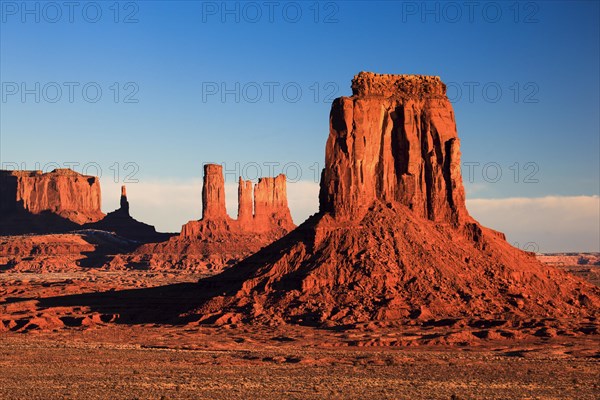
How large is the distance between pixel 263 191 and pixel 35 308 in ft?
379

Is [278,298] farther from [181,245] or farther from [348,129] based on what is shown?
[181,245]

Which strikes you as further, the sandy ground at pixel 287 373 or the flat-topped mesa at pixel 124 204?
the flat-topped mesa at pixel 124 204

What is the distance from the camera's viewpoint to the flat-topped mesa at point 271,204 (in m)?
182

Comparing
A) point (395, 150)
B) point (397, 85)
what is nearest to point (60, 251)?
point (395, 150)

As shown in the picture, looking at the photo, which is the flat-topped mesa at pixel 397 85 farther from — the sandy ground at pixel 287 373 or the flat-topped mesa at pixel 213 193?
the flat-topped mesa at pixel 213 193

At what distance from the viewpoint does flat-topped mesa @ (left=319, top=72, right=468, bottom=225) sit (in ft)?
204

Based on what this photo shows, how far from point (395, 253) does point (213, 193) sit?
362 feet

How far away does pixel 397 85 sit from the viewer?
213ft

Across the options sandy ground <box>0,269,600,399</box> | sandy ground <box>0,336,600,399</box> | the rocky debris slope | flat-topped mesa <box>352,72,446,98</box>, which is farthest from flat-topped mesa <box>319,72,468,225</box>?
the rocky debris slope

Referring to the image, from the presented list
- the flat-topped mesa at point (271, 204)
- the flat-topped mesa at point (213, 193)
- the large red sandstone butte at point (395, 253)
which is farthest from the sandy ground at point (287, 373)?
the flat-topped mesa at point (271, 204)

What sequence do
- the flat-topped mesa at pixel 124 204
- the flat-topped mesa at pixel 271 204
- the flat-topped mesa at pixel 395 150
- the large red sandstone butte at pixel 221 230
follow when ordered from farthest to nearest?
the flat-topped mesa at pixel 124 204
the flat-topped mesa at pixel 271 204
the large red sandstone butte at pixel 221 230
the flat-topped mesa at pixel 395 150

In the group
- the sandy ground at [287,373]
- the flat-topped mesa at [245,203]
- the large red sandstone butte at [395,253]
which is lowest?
the sandy ground at [287,373]

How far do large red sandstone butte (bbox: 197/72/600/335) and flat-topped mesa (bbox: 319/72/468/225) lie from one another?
0.07m

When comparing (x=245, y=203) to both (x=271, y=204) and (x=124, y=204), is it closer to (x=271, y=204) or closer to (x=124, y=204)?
(x=271, y=204)
